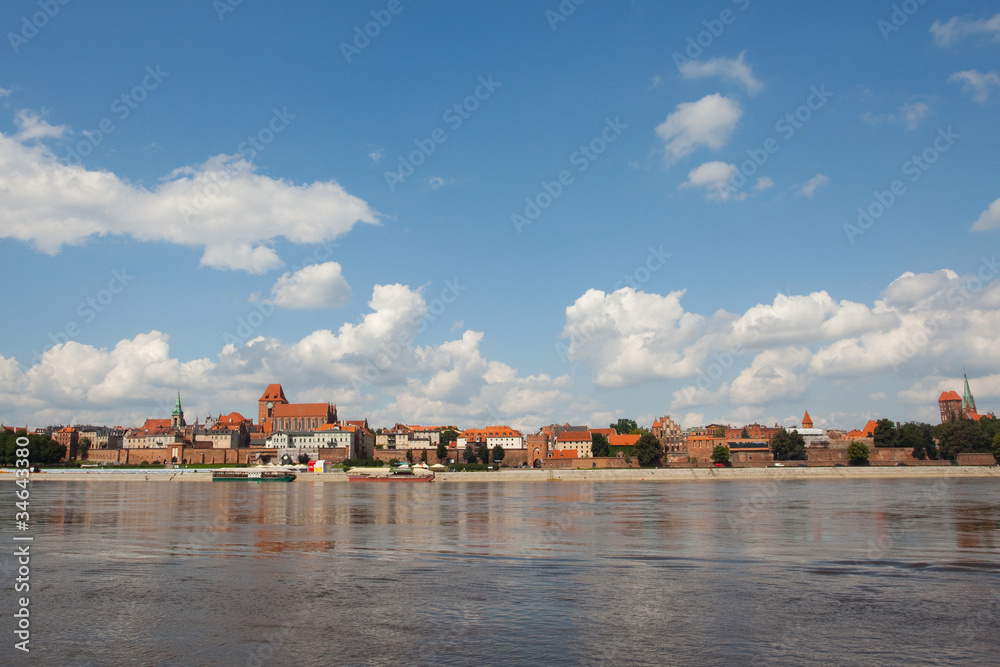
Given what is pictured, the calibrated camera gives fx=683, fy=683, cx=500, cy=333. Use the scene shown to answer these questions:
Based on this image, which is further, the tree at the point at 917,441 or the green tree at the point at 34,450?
the tree at the point at 917,441

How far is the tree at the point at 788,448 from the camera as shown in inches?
4518

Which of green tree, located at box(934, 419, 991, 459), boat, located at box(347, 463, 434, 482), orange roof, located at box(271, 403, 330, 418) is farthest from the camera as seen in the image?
orange roof, located at box(271, 403, 330, 418)

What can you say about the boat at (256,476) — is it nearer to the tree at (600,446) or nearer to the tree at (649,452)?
the tree at (649,452)

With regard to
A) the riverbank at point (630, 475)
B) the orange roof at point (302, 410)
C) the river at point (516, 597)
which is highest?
the orange roof at point (302, 410)

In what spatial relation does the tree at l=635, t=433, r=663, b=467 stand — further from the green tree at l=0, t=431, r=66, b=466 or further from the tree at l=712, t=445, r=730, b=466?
the green tree at l=0, t=431, r=66, b=466

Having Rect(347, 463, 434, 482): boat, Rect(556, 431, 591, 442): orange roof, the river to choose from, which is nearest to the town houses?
Rect(556, 431, 591, 442): orange roof

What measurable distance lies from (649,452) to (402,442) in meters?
67.3

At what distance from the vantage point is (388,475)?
95.6 metres

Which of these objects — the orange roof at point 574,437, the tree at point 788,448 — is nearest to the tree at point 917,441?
the tree at point 788,448

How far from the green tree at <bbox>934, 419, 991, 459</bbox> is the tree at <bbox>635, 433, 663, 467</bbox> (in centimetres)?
4379

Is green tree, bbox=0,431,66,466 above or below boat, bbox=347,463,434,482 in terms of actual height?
above

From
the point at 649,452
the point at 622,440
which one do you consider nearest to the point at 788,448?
the point at 649,452

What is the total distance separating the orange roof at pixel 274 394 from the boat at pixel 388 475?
70899 millimetres

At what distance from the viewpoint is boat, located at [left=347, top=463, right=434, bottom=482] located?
91481mm
